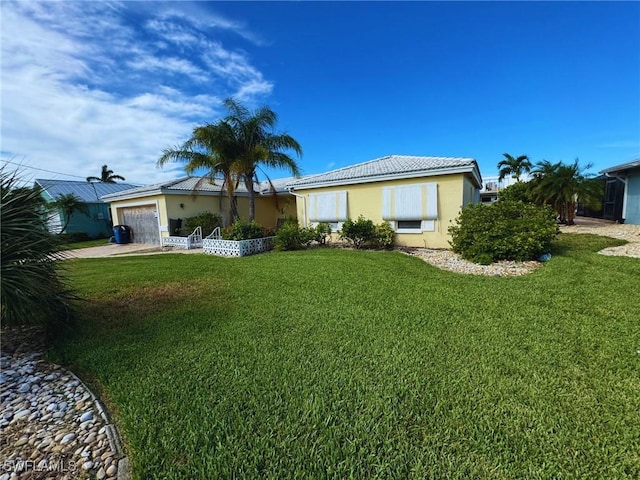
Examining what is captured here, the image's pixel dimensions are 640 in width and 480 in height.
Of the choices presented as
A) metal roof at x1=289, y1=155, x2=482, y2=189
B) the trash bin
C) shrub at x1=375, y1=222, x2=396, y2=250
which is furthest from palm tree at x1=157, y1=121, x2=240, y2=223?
shrub at x1=375, y1=222, x2=396, y2=250

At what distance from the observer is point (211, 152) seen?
48.8 ft

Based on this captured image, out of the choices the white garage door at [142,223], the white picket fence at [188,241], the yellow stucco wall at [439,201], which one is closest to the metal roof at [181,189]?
the white garage door at [142,223]

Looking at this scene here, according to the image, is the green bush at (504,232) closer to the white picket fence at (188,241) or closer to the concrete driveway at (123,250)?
the concrete driveway at (123,250)

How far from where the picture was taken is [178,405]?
2824 millimetres

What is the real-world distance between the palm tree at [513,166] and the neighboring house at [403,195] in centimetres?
2503

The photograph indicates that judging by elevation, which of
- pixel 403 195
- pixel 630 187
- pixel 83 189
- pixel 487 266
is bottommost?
pixel 487 266

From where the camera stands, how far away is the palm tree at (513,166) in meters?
32.6

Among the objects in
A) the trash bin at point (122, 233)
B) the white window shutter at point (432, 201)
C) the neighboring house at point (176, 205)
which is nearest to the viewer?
the white window shutter at point (432, 201)

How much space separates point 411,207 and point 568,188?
14.3 meters

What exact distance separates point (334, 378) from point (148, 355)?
2.59 m

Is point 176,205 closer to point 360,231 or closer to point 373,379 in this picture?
point 360,231

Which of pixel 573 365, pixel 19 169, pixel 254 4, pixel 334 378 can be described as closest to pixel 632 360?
pixel 573 365

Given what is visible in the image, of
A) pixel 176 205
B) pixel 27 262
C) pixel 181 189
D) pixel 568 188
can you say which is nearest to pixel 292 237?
pixel 181 189

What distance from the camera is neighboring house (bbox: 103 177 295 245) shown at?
55.4ft
